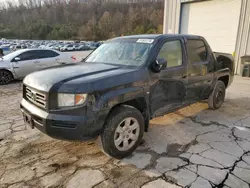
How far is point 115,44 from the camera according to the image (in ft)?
12.3

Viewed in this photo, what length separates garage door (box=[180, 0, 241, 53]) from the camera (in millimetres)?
9625

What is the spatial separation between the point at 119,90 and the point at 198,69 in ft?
6.72

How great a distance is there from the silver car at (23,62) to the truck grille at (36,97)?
5084 millimetres

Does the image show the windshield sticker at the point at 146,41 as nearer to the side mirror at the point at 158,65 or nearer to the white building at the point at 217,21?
the side mirror at the point at 158,65

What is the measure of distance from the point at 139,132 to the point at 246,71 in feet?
28.4

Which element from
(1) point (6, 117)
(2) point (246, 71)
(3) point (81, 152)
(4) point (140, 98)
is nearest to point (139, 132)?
(4) point (140, 98)

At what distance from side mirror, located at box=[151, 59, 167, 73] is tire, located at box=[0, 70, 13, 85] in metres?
7.17

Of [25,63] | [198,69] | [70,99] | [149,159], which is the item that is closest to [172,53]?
[198,69]

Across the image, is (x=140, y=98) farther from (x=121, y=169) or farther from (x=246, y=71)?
(x=246, y=71)

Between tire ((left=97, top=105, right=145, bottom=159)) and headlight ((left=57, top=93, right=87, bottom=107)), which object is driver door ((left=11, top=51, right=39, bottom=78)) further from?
tire ((left=97, top=105, right=145, bottom=159))

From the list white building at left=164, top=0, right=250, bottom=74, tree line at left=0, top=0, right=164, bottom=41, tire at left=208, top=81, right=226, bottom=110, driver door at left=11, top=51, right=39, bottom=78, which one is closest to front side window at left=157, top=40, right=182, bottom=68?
tire at left=208, top=81, right=226, bottom=110

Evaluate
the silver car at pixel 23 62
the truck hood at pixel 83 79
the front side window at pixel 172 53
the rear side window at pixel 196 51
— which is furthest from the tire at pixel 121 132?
the silver car at pixel 23 62

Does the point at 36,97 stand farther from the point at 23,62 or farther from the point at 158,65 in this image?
the point at 23,62

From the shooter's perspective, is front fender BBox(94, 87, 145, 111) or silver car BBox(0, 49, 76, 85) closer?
front fender BBox(94, 87, 145, 111)
